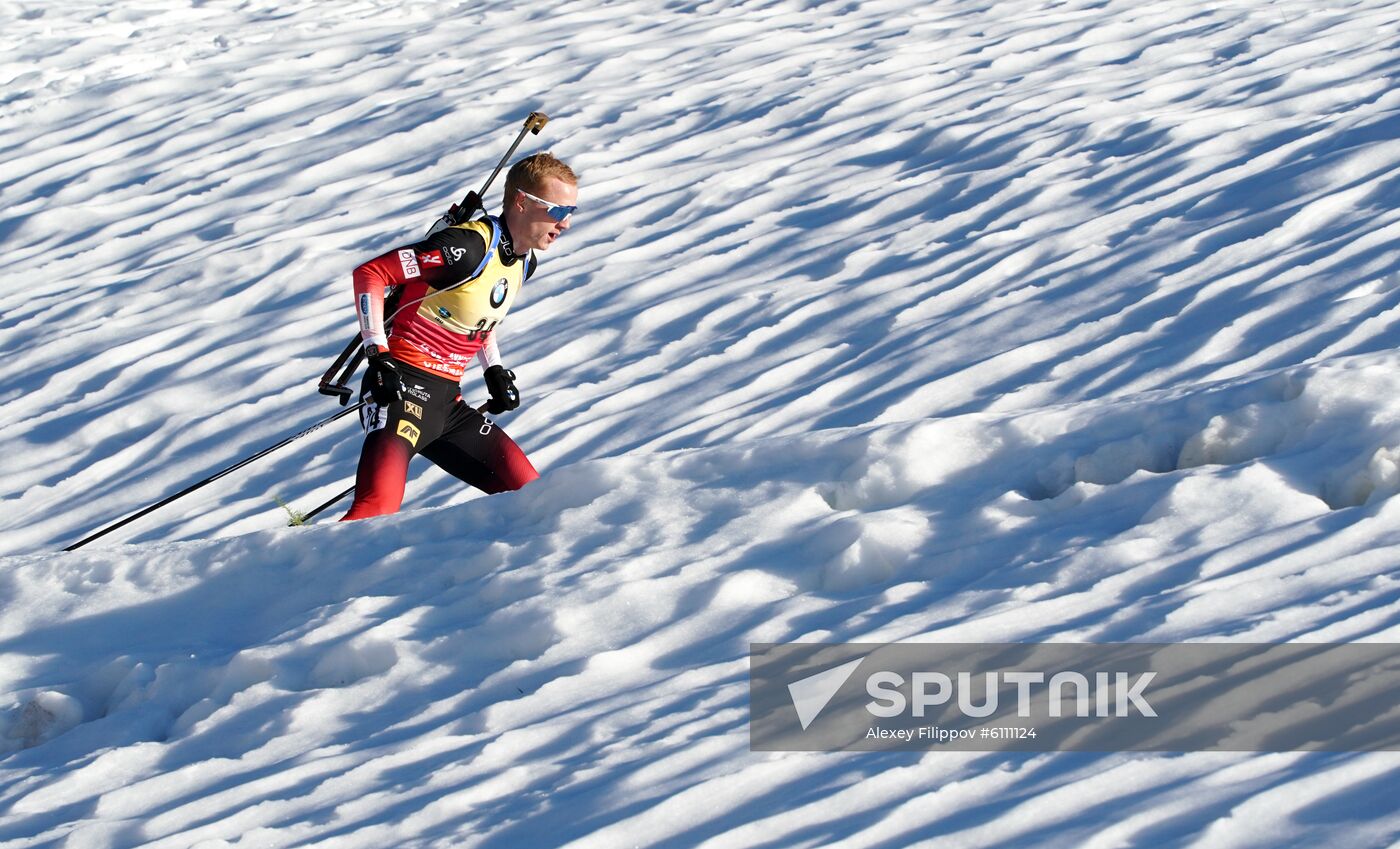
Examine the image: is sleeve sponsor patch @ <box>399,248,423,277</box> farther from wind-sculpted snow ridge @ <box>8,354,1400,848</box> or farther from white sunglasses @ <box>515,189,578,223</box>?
wind-sculpted snow ridge @ <box>8,354,1400,848</box>

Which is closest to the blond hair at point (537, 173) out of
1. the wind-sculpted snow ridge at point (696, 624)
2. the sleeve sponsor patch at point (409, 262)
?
the sleeve sponsor patch at point (409, 262)

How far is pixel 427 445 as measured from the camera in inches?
227

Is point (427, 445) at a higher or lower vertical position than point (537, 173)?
lower

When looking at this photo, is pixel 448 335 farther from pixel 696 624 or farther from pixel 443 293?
pixel 696 624

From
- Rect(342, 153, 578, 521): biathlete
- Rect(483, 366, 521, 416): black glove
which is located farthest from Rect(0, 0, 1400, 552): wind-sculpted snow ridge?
Rect(342, 153, 578, 521): biathlete

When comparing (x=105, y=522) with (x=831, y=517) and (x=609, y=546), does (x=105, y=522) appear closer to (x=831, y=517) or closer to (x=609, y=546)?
(x=609, y=546)

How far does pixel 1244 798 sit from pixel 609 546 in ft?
7.50

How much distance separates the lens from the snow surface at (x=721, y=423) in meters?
3.46

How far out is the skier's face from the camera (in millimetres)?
5387

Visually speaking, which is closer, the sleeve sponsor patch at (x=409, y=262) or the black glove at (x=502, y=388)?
the sleeve sponsor patch at (x=409, y=262)

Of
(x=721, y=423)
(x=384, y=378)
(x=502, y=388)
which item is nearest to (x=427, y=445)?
(x=502, y=388)

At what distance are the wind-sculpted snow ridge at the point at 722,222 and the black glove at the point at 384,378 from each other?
5.00 ft

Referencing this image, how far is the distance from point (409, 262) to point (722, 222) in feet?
14.4

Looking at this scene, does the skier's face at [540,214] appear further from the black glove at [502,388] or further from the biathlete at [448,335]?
the black glove at [502,388]
